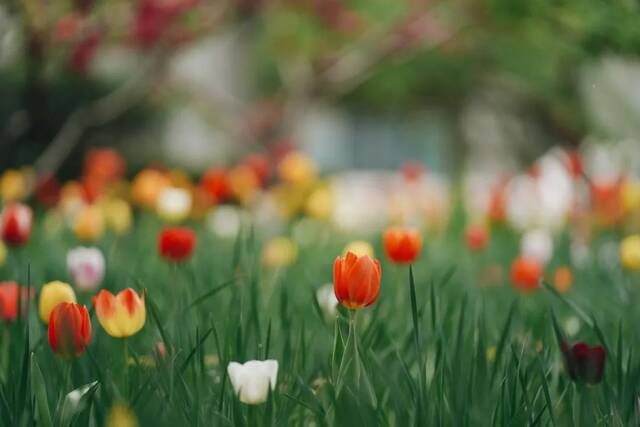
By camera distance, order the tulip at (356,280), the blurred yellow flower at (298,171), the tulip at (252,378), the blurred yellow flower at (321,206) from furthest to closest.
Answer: the blurred yellow flower at (298,171), the blurred yellow flower at (321,206), the tulip at (356,280), the tulip at (252,378)

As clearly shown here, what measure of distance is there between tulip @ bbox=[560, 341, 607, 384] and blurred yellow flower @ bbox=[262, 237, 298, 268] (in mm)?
1263

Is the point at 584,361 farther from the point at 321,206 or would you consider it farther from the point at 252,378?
the point at 321,206

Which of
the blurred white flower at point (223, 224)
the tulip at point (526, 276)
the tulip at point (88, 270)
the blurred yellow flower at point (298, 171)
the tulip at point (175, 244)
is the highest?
the tulip at point (175, 244)

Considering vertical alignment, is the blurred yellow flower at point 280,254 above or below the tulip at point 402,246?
below

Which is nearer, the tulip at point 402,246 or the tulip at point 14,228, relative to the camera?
the tulip at point 402,246

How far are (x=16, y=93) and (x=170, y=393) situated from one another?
6.66m

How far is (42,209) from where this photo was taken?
497 cm

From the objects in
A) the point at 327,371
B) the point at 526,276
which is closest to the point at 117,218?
the point at 526,276

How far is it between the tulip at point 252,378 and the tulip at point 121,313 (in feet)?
0.83

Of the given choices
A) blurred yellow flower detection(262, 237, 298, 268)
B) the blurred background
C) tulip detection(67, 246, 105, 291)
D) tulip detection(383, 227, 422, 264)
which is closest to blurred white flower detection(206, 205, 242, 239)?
blurred yellow flower detection(262, 237, 298, 268)

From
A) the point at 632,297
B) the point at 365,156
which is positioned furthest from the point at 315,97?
the point at 365,156

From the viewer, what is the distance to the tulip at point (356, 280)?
145 cm

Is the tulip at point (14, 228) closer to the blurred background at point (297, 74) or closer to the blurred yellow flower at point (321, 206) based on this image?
the blurred yellow flower at point (321, 206)

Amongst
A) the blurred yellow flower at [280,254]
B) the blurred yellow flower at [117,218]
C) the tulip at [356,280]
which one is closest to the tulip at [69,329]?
the tulip at [356,280]
